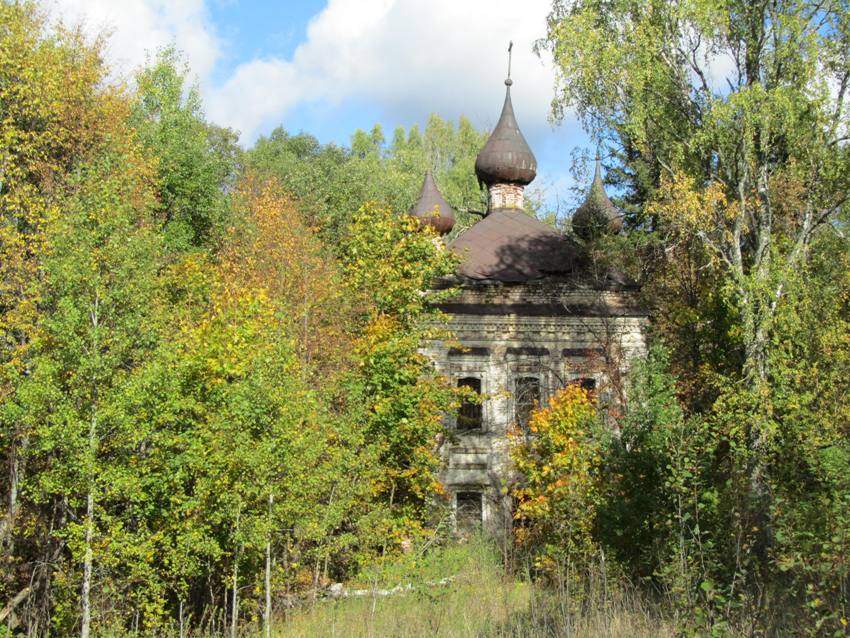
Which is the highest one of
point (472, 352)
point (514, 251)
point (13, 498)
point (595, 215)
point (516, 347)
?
point (595, 215)

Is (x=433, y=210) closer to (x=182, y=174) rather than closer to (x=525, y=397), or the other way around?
(x=525, y=397)

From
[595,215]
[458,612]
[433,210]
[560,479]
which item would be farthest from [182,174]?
[458,612]

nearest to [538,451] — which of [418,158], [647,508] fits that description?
[647,508]

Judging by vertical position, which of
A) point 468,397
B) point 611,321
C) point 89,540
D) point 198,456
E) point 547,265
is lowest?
point 89,540

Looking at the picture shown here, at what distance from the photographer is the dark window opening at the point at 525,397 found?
1891 centimetres

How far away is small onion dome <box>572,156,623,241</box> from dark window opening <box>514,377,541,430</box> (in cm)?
362

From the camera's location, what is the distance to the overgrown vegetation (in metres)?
10.1

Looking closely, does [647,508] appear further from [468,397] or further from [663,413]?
[468,397]

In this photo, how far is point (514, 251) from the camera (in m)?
20.7

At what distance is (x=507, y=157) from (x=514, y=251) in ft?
12.2

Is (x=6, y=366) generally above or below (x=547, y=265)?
below

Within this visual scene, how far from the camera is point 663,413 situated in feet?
36.5

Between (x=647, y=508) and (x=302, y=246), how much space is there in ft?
49.1

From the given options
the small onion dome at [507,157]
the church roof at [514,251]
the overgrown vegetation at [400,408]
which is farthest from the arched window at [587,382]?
the small onion dome at [507,157]
